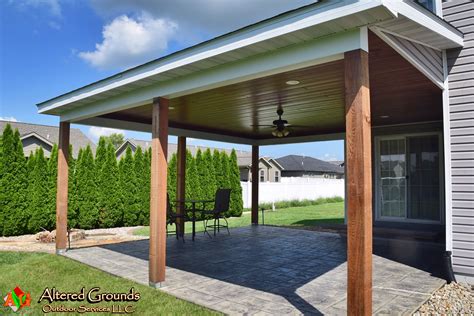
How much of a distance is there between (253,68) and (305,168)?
109ft

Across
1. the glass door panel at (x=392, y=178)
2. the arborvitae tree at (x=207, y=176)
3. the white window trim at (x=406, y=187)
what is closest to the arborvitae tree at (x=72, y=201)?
the arborvitae tree at (x=207, y=176)

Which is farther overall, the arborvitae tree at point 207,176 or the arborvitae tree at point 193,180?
the arborvitae tree at point 207,176

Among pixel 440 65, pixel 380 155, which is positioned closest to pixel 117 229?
pixel 380 155

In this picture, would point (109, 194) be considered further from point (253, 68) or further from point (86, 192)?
point (253, 68)

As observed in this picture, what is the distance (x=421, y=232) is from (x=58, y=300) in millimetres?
6551

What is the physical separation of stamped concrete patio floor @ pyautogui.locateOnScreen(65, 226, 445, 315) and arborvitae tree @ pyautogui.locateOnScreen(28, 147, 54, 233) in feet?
11.0

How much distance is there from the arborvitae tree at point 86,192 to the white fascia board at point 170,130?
3.31m

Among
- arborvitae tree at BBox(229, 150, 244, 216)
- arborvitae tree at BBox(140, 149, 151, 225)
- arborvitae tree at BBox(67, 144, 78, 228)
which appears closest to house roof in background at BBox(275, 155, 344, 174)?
arborvitae tree at BBox(229, 150, 244, 216)

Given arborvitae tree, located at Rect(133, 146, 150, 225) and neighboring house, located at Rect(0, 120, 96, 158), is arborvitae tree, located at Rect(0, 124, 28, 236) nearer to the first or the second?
arborvitae tree, located at Rect(133, 146, 150, 225)

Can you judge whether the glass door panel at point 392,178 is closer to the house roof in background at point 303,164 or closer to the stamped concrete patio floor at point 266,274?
the stamped concrete patio floor at point 266,274

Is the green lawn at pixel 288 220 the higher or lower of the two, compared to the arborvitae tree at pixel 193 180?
lower

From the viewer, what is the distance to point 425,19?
3.11m

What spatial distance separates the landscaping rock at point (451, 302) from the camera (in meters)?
3.40

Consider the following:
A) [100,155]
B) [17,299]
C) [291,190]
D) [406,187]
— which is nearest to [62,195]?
[17,299]
